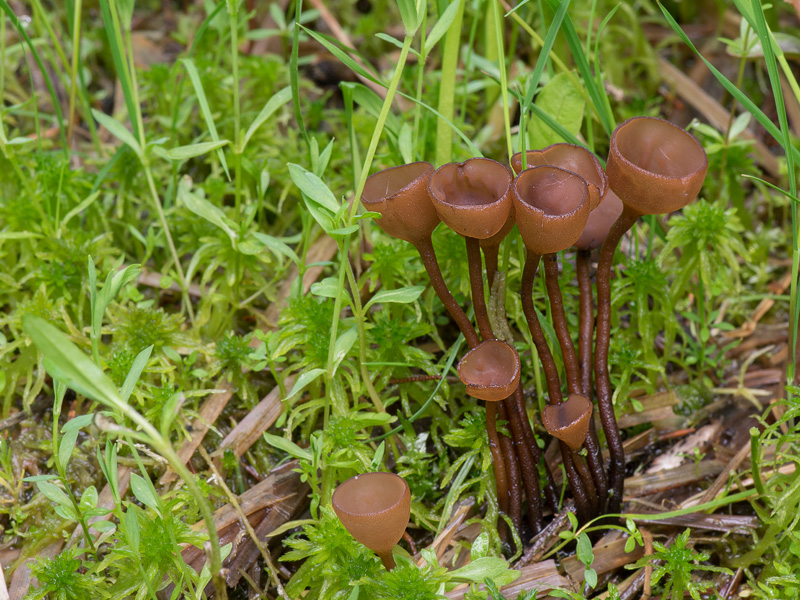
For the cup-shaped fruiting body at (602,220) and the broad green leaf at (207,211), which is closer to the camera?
the cup-shaped fruiting body at (602,220)

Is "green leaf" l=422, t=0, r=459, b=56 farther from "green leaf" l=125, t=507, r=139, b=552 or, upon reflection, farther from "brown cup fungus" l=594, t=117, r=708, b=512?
"green leaf" l=125, t=507, r=139, b=552

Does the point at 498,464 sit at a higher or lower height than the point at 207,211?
lower

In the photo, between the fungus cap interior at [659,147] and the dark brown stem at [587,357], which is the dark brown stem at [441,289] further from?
the fungus cap interior at [659,147]

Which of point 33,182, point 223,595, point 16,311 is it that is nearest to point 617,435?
point 223,595

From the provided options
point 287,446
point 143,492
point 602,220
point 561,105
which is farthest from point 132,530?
point 561,105

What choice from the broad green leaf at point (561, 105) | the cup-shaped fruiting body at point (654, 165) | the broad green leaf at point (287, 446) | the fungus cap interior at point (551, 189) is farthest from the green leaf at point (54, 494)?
the broad green leaf at point (561, 105)

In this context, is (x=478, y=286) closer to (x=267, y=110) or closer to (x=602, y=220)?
(x=602, y=220)

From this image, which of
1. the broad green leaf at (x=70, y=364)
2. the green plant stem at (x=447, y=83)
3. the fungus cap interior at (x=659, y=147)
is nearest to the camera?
the broad green leaf at (x=70, y=364)
